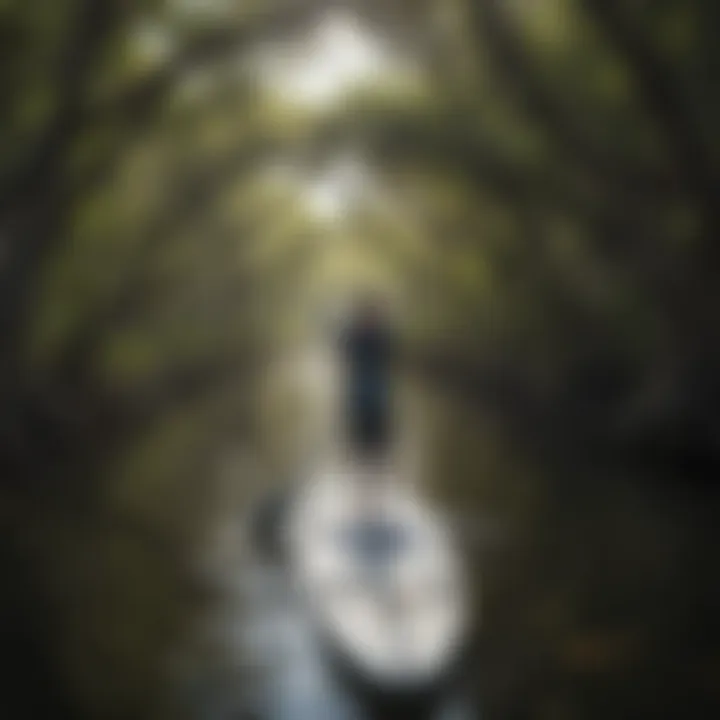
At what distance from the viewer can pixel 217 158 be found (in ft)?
8.63

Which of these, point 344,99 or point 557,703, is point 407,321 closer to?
point 344,99

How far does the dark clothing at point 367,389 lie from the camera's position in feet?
7.56

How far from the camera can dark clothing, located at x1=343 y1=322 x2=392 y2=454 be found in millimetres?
2305

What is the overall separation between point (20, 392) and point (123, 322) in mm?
325

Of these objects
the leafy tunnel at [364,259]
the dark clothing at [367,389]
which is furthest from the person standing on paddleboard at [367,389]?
the leafy tunnel at [364,259]

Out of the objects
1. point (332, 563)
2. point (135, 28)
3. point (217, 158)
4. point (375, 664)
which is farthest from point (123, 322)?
point (375, 664)

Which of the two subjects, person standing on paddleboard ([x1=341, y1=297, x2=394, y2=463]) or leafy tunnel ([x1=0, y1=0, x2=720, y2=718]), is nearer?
leafy tunnel ([x1=0, y1=0, x2=720, y2=718])

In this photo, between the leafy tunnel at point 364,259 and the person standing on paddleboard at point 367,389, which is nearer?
the leafy tunnel at point 364,259

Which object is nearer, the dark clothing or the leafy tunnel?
the leafy tunnel

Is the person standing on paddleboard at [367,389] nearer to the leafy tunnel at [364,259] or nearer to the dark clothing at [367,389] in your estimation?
the dark clothing at [367,389]

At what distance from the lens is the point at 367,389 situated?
2320 mm

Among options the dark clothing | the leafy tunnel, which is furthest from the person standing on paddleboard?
the leafy tunnel

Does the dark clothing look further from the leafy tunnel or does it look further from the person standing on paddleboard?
the leafy tunnel

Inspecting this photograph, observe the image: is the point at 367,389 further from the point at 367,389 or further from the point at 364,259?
the point at 364,259
